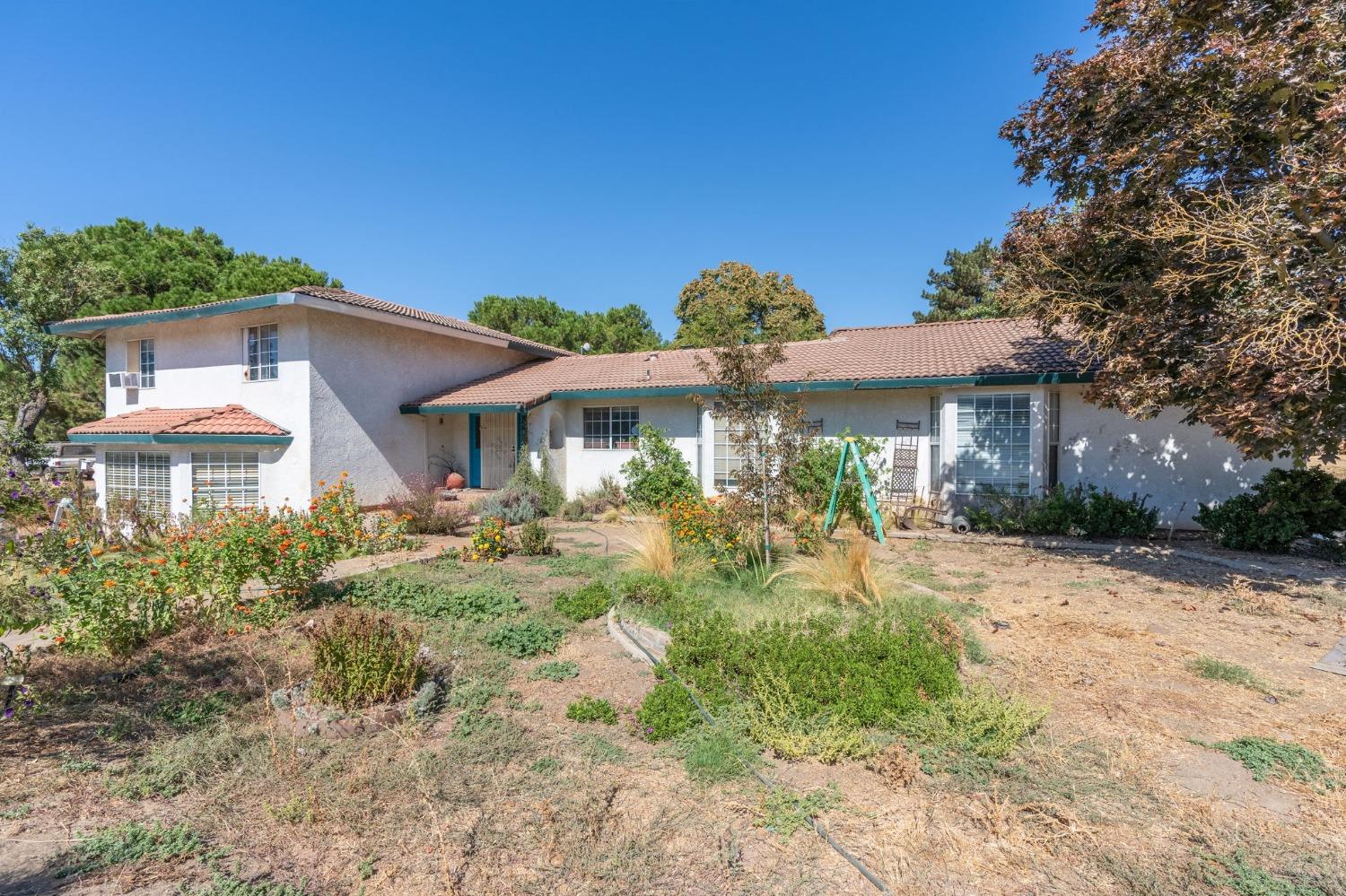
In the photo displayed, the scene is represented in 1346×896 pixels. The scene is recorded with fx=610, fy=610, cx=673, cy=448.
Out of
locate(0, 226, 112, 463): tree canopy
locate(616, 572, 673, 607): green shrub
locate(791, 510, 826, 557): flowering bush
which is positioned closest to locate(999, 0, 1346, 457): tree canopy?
locate(791, 510, 826, 557): flowering bush

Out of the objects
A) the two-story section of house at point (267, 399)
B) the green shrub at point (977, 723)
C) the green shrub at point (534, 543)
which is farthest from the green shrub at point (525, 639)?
the two-story section of house at point (267, 399)

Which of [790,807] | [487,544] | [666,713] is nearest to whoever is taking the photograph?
[790,807]

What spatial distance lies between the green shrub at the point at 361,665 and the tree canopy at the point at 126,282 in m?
20.9

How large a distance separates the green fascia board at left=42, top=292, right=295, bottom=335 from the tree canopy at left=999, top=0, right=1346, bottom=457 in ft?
46.7

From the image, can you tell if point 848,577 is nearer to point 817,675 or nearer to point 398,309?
point 817,675

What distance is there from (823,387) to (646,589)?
803 cm

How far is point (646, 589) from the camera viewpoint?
682cm

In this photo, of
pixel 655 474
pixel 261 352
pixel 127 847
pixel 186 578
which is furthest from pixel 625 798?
pixel 261 352

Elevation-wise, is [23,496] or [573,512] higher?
[23,496]

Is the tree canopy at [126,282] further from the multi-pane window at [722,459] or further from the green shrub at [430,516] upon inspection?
the multi-pane window at [722,459]

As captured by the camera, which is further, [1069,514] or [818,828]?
[1069,514]

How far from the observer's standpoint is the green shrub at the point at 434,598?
680 centimetres

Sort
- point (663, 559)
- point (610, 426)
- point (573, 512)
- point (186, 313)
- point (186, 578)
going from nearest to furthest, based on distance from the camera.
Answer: point (186, 578), point (663, 559), point (186, 313), point (573, 512), point (610, 426)

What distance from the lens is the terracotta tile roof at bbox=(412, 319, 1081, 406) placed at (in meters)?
12.7
